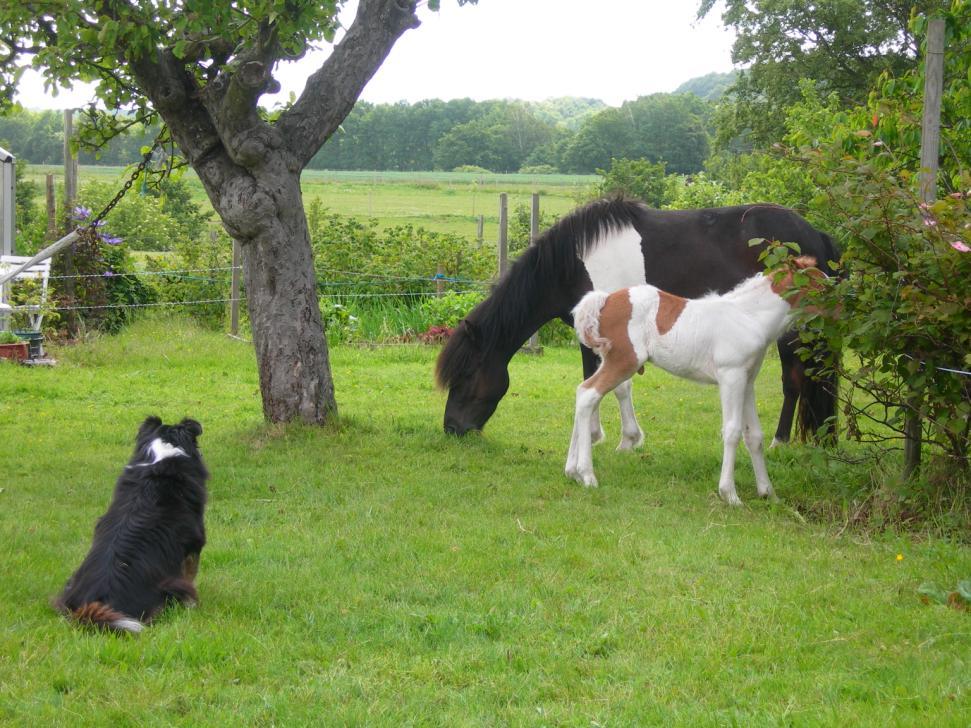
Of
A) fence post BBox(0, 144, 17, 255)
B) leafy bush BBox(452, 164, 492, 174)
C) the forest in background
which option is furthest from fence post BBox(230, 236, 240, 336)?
leafy bush BBox(452, 164, 492, 174)

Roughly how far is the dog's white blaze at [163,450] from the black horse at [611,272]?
3.95 m

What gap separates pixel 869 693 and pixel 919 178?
11.7 ft

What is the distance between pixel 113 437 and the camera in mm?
8453

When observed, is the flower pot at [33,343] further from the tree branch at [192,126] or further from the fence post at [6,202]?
the tree branch at [192,126]

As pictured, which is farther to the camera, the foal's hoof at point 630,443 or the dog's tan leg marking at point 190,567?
the foal's hoof at point 630,443

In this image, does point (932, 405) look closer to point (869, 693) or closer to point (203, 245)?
point (869, 693)

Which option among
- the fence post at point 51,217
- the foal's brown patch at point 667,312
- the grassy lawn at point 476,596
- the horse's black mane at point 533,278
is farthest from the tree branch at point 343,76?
the fence post at point 51,217

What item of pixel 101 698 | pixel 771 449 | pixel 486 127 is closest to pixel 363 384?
pixel 771 449

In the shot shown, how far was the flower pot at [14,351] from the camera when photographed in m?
11.8

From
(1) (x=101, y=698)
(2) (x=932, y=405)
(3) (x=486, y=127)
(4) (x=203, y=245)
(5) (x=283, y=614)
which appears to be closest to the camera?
(1) (x=101, y=698)

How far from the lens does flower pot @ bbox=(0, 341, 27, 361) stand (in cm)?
1181

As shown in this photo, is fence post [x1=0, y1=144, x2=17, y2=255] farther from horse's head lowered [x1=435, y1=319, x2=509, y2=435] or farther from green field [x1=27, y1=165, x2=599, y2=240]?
green field [x1=27, y1=165, x2=599, y2=240]

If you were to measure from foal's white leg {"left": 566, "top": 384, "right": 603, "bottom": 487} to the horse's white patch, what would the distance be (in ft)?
4.72

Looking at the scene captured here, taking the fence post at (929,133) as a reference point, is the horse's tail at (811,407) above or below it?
below
